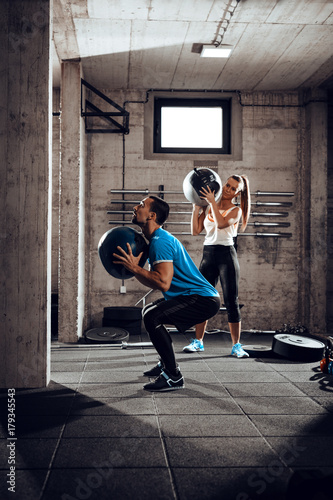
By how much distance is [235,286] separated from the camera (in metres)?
3.87

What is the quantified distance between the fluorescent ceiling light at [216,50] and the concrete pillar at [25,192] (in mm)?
2088

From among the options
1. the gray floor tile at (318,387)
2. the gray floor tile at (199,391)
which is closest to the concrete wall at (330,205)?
the gray floor tile at (318,387)

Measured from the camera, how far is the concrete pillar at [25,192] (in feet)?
9.21

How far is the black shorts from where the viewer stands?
106 inches

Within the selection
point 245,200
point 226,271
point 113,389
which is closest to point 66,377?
point 113,389

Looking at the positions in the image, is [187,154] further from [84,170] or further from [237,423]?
[237,423]

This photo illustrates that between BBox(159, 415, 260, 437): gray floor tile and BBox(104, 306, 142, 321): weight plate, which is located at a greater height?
BBox(104, 306, 142, 321): weight plate

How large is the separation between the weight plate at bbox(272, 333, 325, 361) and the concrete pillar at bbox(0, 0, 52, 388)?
2.16 metres

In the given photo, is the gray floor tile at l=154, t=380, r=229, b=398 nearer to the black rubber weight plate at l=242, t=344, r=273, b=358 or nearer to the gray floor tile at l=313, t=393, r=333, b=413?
the gray floor tile at l=313, t=393, r=333, b=413

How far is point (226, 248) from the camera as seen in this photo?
13.0 ft

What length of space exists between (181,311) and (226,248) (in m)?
1.39

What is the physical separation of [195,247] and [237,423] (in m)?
3.48

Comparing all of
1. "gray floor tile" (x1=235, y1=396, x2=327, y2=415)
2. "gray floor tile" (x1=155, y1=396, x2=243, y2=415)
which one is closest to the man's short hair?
"gray floor tile" (x1=155, y1=396, x2=243, y2=415)

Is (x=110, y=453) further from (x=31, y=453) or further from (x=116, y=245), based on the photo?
(x=116, y=245)
